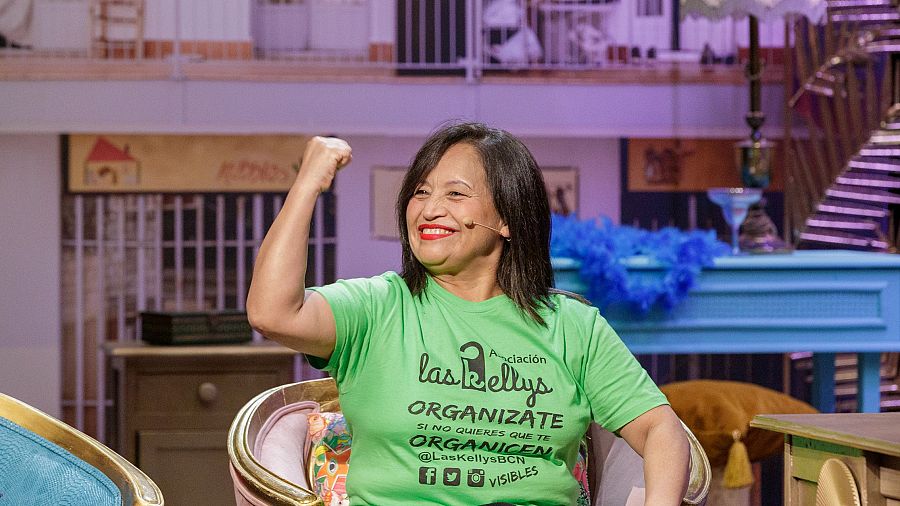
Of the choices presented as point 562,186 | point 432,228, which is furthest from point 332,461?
point 562,186

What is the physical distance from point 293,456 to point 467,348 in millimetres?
432

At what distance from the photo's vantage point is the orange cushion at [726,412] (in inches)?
129

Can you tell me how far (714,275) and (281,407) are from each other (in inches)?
60.8

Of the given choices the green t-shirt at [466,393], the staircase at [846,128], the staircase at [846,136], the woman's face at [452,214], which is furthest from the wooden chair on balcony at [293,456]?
the staircase at [846,128]

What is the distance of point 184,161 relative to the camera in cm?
466

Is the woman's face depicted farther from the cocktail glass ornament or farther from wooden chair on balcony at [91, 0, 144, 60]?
wooden chair on balcony at [91, 0, 144, 60]

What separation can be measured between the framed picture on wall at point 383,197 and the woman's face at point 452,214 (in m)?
2.84

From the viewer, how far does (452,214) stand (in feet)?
A: 5.96

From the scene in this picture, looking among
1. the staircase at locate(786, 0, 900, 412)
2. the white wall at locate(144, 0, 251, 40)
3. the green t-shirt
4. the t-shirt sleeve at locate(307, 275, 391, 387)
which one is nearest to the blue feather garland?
the staircase at locate(786, 0, 900, 412)

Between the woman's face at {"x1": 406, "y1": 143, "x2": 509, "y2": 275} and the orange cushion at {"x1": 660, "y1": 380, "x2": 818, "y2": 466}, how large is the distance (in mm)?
1661

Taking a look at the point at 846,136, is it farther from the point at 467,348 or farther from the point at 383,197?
the point at 467,348

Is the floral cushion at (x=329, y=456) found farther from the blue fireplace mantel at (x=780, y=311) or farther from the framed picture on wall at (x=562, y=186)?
the framed picture on wall at (x=562, y=186)

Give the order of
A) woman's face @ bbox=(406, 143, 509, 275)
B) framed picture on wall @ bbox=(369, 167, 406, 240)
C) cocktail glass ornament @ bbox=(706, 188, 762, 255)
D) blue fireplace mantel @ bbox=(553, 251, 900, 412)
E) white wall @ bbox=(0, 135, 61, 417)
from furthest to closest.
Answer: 1. framed picture on wall @ bbox=(369, 167, 406, 240)
2. white wall @ bbox=(0, 135, 61, 417)
3. cocktail glass ornament @ bbox=(706, 188, 762, 255)
4. blue fireplace mantel @ bbox=(553, 251, 900, 412)
5. woman's face @ bbox=(406, 143, 509, 275)

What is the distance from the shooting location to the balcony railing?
Result: 15.1 feet
